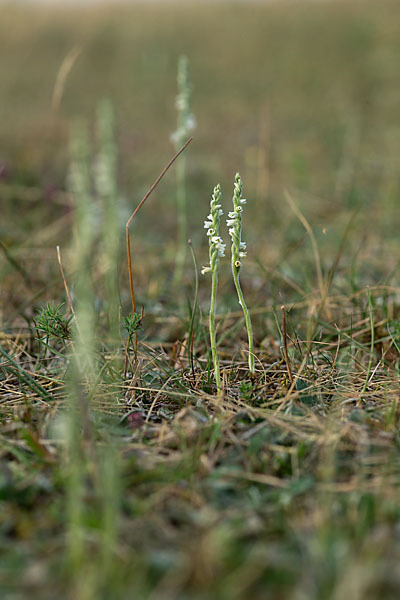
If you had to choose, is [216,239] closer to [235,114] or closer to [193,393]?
[193,393]

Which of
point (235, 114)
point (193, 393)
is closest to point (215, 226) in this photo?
point (193, 393)

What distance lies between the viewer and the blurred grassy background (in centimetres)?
458

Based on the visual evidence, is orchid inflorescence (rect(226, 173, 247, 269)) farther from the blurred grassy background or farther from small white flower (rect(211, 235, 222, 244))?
the blurred grassy background

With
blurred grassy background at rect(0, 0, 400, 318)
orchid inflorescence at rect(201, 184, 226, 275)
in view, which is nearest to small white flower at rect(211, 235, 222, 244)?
orchid inflorescence at rect(201, 184, 226, 275)

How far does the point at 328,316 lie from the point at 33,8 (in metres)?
21.6

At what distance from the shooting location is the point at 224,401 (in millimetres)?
1869

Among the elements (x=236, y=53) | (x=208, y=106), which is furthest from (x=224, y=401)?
(x=236, y=53)

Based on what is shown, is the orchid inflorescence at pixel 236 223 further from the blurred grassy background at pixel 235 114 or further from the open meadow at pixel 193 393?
the blurred grassy background at pixel 235 114

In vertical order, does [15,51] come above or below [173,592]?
above

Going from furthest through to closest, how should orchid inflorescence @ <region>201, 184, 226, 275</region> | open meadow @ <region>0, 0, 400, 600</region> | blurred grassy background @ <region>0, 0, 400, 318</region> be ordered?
blurred grassy background @ <region>0, 0, 400, 318</region>
orchid inflorescence @ <region>201, 184, 226, 275</region>
open meadow @ <region>0, 0, 400, 600</region>

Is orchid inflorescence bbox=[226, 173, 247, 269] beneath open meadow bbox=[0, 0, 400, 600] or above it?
above

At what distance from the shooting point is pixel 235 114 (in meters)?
11.3

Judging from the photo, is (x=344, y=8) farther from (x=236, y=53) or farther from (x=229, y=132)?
(x=229, y=132)

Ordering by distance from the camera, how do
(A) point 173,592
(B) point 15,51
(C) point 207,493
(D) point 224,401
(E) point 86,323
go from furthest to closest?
(B) point 15,51 < (D) point 224,401 < (C) point 207,493 < (E) point 86,323 < (A) point 173,592
